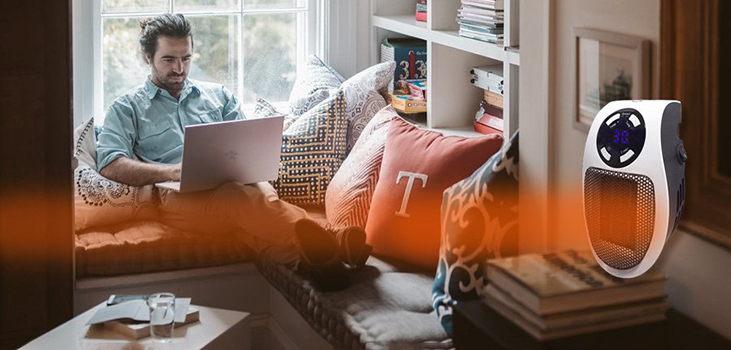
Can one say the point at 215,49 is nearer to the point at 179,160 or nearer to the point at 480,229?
the point at 179,160

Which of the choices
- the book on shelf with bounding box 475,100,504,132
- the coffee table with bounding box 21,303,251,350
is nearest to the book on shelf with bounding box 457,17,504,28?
the book on shelf with bounding box 475,100,504,132

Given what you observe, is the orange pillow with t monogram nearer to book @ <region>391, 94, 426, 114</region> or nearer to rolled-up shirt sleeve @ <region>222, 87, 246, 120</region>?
book @ <region>391, 94, 426, 114</region>

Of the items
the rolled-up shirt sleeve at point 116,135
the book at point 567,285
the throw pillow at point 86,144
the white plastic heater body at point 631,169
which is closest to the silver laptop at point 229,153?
the rolled-up shirt sleeve at point 116,135

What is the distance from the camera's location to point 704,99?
1751 millimetres

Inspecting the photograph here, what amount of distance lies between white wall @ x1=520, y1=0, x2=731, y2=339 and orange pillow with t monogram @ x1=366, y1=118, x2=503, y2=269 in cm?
55

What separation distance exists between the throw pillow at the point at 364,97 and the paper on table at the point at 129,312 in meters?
1.24

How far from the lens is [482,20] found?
3326 millimetres

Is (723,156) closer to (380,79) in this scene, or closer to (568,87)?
(568,87)

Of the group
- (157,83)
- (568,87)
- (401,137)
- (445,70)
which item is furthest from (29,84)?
(568,87)

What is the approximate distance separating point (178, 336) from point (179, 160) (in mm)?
1116

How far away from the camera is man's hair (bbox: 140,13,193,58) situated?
378 centimetres

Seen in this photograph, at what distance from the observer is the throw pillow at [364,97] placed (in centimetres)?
392

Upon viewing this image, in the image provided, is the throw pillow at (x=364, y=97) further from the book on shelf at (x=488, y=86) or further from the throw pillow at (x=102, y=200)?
the throw pillow at (x=102, y=200)

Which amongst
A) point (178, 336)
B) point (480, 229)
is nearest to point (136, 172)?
point (178, 336)
